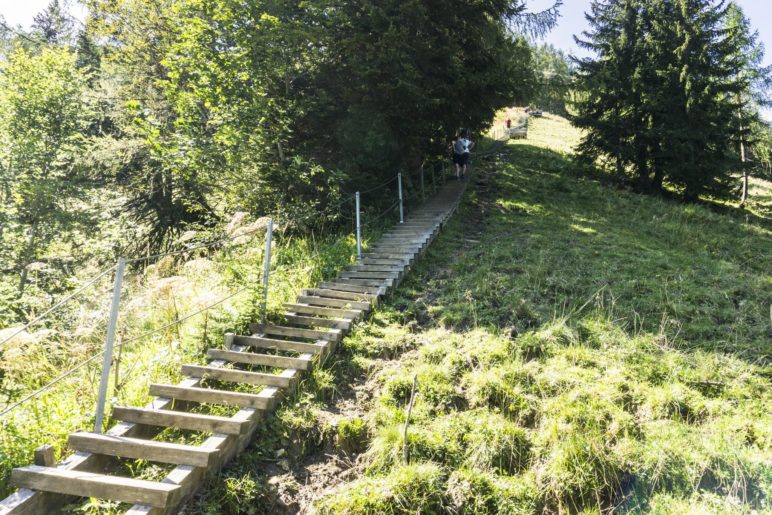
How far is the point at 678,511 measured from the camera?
336cm

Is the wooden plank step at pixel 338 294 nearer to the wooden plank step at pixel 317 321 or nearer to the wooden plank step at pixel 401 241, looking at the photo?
the wooden plank step at pixel 317 321

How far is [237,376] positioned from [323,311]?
6.11 feet

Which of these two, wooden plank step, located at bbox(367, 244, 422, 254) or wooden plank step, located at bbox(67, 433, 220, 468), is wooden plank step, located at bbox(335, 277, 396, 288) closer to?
wooden plank step, located at bbox(367, 244, 422, 254)

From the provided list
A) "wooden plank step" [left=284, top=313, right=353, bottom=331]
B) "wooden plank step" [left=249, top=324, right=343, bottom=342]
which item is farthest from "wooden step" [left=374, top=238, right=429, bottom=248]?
"wooden plank step" [left=249, top=324, right=343, bottom=342]

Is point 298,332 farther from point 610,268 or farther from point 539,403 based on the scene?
point 610,268

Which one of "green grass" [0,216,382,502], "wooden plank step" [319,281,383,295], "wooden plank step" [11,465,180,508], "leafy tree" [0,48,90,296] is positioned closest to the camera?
"wooden plank step" [11,465,180,508]

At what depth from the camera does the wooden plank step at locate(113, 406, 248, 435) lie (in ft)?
13.2

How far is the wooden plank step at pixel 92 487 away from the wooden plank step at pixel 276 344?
2.33 meters

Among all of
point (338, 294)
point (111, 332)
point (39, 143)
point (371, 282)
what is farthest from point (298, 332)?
point (39, 143)

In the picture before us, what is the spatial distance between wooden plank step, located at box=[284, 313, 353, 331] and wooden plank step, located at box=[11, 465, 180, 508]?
3065mm

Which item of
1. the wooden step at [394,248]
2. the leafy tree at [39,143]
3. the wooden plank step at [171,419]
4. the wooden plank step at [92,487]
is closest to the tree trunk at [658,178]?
the wooden step at [394,248]

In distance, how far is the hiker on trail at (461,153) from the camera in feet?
50.9

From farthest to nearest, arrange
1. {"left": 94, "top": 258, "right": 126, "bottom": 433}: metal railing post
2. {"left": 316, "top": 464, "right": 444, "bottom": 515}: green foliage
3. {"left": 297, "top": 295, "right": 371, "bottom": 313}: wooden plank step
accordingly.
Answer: {"left": 297, "top": 295, "right": 371, "bottom": 313}: wooden plank step → {"left": 94, "top": 258, "right": 126, "bottom": 433}: metal railing post → {"left": 316, "top": 464, "right": 444, "bottom": 515}: green foliage

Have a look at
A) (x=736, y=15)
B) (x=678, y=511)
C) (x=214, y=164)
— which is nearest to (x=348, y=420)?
(x=678, y=511)
